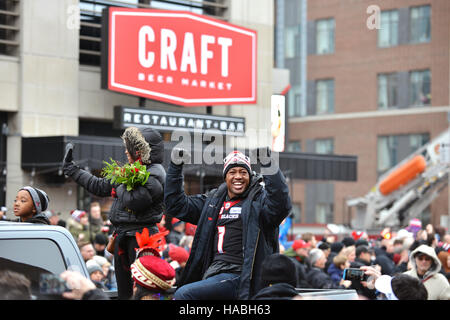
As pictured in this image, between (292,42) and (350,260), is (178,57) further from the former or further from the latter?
(292,42)

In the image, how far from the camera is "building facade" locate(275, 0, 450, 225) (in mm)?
45938

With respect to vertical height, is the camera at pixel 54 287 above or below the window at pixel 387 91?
below

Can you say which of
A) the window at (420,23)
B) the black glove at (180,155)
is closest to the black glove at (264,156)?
the black glove at (180,155)

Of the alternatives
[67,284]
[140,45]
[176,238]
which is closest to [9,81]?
[140,45]

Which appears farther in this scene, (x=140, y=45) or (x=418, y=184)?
(x=418, y=184)

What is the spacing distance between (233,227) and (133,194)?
3.17 feet

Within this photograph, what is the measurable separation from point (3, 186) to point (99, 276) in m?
13.5

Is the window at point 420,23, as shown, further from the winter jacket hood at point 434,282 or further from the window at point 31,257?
the window at point 31,257

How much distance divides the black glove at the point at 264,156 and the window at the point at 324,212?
4344 cm

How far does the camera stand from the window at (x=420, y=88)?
46312 mm
